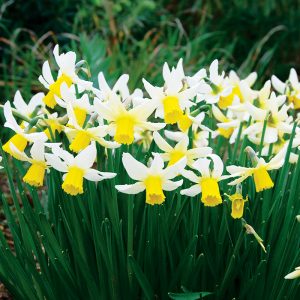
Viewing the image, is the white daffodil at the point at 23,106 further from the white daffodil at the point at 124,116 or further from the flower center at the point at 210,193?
the flower center at the point at 210,193

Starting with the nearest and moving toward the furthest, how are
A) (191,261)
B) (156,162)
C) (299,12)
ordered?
(156,162) < (191,261) < (299,12)

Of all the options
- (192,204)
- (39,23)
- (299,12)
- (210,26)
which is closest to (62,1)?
(39,23)

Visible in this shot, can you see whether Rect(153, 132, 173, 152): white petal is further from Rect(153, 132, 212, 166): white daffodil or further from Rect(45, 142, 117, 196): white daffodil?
Rect(45, 142, 117, 196): white daffodil

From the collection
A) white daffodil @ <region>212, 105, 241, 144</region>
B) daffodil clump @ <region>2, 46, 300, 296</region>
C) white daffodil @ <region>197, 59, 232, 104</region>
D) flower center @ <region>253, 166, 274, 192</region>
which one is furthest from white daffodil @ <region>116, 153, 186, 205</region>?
white daffodil @ <region>212, 105, 241, 144</region>

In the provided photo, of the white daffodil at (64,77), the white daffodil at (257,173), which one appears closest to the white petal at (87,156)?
the white daffodil at (64,77)

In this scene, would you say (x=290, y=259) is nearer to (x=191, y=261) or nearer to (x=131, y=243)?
(x=191, y=261)

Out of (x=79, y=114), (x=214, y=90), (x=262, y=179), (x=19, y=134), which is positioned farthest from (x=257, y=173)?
(x=19, y=134)

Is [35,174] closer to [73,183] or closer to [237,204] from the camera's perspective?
[73,183]
